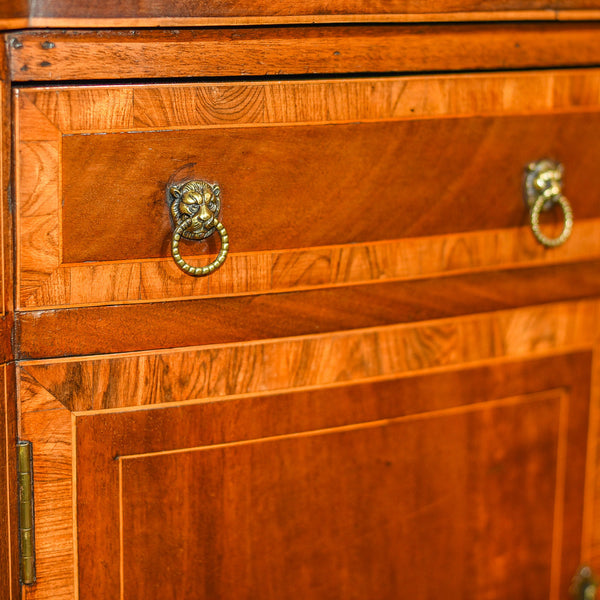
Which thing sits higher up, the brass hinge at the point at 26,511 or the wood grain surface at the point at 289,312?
the wood grain surface at the point at 289,312

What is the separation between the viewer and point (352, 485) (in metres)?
0.70

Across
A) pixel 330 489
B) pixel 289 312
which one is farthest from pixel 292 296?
pixel 330 489

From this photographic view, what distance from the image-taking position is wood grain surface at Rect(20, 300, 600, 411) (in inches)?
23.9

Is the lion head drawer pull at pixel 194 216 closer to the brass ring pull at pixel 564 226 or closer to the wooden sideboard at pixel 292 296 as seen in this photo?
the wooden sideboard at pixel 292 296

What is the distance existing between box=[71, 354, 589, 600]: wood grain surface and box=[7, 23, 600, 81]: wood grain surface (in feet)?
0.81

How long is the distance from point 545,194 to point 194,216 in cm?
30

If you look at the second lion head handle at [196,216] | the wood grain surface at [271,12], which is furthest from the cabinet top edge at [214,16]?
the second lion head handle at [196,216]

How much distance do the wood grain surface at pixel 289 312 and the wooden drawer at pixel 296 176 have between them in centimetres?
1

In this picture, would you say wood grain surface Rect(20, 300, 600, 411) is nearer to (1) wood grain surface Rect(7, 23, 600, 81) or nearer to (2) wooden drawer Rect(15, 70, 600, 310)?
(2) wooden drawer Rect(15, 70, 600, 310)

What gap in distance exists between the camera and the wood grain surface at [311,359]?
0.61 metres

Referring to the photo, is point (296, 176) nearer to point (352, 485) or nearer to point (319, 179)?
point (319, 179)

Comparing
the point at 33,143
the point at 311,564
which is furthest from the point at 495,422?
the point at 33,143

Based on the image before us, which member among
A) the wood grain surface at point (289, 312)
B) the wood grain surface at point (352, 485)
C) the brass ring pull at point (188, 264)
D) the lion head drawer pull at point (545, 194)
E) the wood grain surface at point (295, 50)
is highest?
the wood grain surface at point (295, 50)

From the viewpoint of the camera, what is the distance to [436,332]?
27.9 inches
